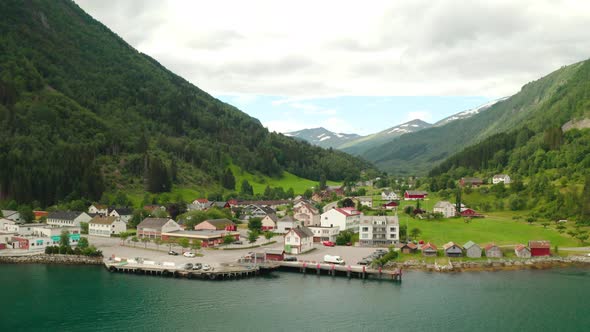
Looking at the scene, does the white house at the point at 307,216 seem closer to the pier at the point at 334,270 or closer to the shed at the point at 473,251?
the pier at the point at 334,270

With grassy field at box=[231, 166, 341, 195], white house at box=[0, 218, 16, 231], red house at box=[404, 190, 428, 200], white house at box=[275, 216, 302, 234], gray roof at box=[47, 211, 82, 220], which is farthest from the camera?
grassy field at box=[231, 166, 341, 195]

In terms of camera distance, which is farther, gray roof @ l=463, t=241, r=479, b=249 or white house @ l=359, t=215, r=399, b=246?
white house @ l=359, t=215, r=399, b=246

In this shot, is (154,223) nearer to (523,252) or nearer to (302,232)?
(302,232)

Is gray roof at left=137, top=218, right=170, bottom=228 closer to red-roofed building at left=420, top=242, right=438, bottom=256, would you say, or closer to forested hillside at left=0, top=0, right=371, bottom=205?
forested hillside at left=0, top=0, right=371, bottom=205

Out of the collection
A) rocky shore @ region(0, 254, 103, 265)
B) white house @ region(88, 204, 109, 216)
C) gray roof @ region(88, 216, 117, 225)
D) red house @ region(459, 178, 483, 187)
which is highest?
red house @ region(459, 178, 483, 187)

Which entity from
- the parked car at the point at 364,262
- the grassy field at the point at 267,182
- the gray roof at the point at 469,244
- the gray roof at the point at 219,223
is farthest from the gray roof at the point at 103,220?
the grassy field at the point at 267,182

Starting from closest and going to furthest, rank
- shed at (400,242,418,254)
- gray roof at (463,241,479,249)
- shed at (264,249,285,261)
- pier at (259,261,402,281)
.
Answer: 1. pier at (259,261,402,281)
2. shed at (264,249,285,261)
3. gray roof at (463,241,479,249)
4. shed at (400,242,418,254)

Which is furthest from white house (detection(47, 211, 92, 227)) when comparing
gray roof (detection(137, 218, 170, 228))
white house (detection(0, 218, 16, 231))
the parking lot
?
gray roof (detection(137, 218, 170, 228))
